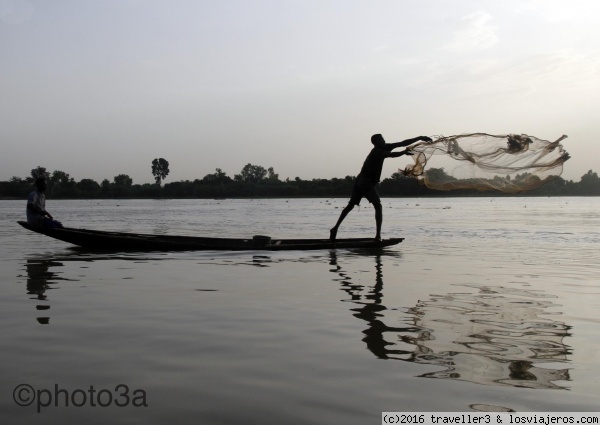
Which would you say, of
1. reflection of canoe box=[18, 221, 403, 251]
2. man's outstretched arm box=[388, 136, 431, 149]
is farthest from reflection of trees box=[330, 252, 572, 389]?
reflection of canoe box=[18, 221, 403, 251]

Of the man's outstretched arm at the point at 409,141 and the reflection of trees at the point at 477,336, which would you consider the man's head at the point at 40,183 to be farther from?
the reflection of trees at the point at 477,336

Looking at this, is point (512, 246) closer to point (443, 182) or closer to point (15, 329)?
point (443, 182)

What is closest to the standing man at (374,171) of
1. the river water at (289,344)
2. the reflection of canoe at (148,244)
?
the reflection of canoe at (148,244)

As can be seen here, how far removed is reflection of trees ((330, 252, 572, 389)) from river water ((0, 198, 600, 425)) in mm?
18

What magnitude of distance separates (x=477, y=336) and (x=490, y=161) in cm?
750

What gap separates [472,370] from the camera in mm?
4277

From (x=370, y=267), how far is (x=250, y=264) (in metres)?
2.17

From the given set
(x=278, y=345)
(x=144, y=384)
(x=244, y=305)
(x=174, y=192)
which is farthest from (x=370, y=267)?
(x=174, y=192)

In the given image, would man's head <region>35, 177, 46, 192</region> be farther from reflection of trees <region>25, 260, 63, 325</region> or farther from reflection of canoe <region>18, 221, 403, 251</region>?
reflection of trees <region>25, 260, 63, 325</region>

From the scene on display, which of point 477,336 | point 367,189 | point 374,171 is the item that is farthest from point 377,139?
point 477,336

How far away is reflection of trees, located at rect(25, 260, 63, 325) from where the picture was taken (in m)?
6.76

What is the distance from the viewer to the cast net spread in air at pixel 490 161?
1139cm

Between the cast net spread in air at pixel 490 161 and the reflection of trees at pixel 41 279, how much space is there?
7.75m

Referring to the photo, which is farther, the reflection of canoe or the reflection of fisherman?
Answer: the reflection of canoe
